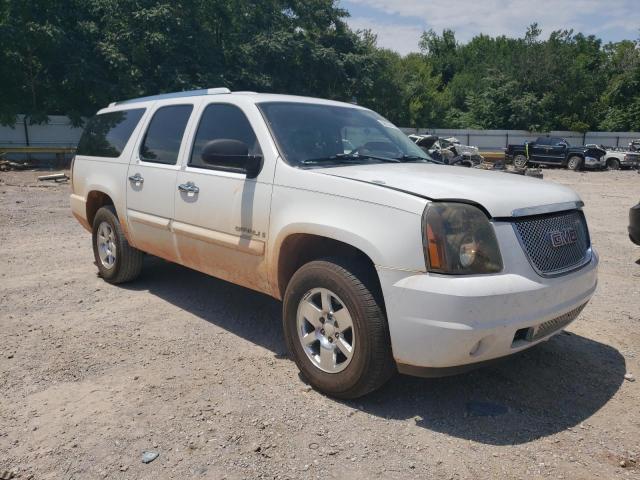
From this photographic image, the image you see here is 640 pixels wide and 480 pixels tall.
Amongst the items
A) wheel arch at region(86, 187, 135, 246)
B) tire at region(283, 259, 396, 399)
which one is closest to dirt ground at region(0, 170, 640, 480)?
tire at region(283, 259, 396, 399)

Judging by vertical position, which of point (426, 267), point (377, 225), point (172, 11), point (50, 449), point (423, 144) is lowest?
point (50, 449)

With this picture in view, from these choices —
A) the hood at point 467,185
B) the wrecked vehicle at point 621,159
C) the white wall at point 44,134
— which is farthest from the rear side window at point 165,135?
the wrecked vehicle at point 621,159

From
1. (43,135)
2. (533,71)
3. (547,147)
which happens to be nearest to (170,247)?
(43,135)

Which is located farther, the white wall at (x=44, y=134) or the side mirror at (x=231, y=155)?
the white wall at (x=44, y=134)

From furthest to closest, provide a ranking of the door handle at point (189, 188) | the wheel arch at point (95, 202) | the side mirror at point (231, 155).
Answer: the wheel arch at point (95, 202) → the door handle at point (189, 188) → the side mirror at point (231, 155)

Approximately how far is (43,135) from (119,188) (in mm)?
22263

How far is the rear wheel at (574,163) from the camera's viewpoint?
28.8m

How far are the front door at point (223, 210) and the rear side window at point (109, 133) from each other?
1269 mm

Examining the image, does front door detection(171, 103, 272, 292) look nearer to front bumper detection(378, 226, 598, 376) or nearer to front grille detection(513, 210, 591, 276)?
front bumper detection(378, 226, 598, 376)

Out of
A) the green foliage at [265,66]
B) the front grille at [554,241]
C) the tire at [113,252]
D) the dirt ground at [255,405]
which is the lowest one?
the dirt ground at [255,405]

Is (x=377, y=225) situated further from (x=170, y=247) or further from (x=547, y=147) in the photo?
(x=547, y=147)

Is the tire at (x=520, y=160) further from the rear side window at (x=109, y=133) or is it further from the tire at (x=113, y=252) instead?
the tire at (x=113, y=252)

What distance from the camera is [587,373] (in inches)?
148

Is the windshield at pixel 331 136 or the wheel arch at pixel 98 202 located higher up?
the windshield at pixel 331 136
